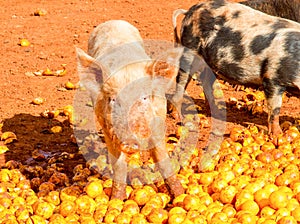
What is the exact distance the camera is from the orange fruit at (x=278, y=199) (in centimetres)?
542

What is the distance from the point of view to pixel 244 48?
27.5 ft

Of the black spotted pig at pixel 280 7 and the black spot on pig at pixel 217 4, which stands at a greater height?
the black spot on pig at pixel 217 4

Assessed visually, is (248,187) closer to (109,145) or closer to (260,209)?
(260,209)

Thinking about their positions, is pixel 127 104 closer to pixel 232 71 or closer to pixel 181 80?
pixel 232 71

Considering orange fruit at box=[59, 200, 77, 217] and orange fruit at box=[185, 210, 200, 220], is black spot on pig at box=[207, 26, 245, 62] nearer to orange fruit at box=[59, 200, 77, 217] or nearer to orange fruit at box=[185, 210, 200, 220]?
orange fruit at box=[185, 210, 200, 220]

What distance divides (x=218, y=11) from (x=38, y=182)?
4257mm

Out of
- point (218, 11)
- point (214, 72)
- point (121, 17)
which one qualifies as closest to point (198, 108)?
point (214, 72)

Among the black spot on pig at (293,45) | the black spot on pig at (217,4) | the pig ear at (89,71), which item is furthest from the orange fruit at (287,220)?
the black spot on pig at (217,4)

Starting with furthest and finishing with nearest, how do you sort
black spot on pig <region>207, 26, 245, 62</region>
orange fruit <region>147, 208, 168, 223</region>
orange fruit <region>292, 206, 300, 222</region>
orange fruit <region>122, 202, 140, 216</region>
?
black spot on pig <region>207, 26, 245, 62</region> < orange fruit <region>122, 202, 140, 216</region> < orange fruit <region>147, 208, 168, 223</region> < orange fruit <region>292, 206, 300, 222</region>

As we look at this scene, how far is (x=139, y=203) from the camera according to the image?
A: 230 inches

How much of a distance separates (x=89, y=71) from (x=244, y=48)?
3.52m

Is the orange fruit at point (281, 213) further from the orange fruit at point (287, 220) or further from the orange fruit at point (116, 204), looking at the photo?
the orange fruit at point (116, 204)

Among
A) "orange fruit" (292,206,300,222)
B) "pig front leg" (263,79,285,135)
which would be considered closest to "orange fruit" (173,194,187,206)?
"orange fruit" (292,206,300,222)

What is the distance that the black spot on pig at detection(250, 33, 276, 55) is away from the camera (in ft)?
26.8
